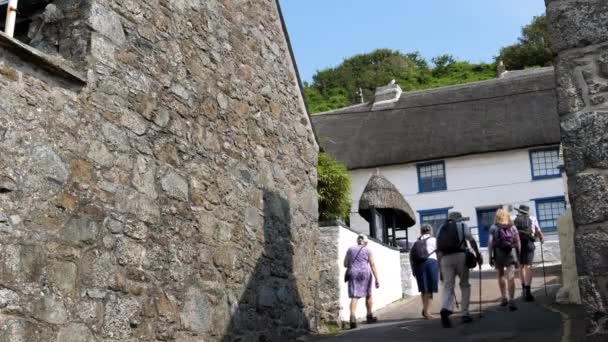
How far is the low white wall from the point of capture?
37.3 feet

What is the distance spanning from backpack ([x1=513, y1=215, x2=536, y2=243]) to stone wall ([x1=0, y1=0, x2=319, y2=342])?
331 cm

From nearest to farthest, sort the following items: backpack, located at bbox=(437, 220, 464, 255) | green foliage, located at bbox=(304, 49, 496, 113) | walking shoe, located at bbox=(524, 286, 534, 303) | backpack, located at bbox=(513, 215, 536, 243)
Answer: backpack, located at bbox=(437, 220, 464, 255), backpack, located at bbox=(513, 215, 536, 243), walking shoe, located at bbox=(524, 286, 534, 303), green foliage, located at bbox=(304, 49, 496, 113)

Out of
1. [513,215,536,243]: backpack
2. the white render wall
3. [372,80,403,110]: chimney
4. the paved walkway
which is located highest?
[372,80,403,110]: chimney

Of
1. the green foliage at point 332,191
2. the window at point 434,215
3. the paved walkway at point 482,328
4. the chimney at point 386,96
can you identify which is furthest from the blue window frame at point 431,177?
the paved walkway at point 482,328

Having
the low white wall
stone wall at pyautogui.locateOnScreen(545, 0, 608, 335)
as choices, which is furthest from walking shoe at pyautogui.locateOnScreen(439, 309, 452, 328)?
stone wall at pyautogui.locateOnScreen(545, 0, 608, 335)

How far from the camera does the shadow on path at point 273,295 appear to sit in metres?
7.77

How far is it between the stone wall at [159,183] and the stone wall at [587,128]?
137 inches

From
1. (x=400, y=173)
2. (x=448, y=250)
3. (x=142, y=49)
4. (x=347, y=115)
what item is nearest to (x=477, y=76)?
(x=347, y=115)

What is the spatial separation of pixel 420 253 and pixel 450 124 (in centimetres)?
2137

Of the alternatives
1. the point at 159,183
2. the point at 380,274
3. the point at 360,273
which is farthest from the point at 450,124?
the point at 159,183

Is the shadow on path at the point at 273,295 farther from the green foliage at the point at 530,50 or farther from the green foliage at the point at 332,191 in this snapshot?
the green foliage at the point at 530,50

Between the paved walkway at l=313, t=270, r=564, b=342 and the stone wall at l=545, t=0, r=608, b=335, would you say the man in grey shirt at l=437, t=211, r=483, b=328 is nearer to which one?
the paved walkway at l=313, t=270, r=564, b=342

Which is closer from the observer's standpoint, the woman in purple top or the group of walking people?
the group of walking people

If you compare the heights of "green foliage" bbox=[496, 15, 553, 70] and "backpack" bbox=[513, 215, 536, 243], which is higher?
"green foliage" bbox=[496, 15, 553, 70]
